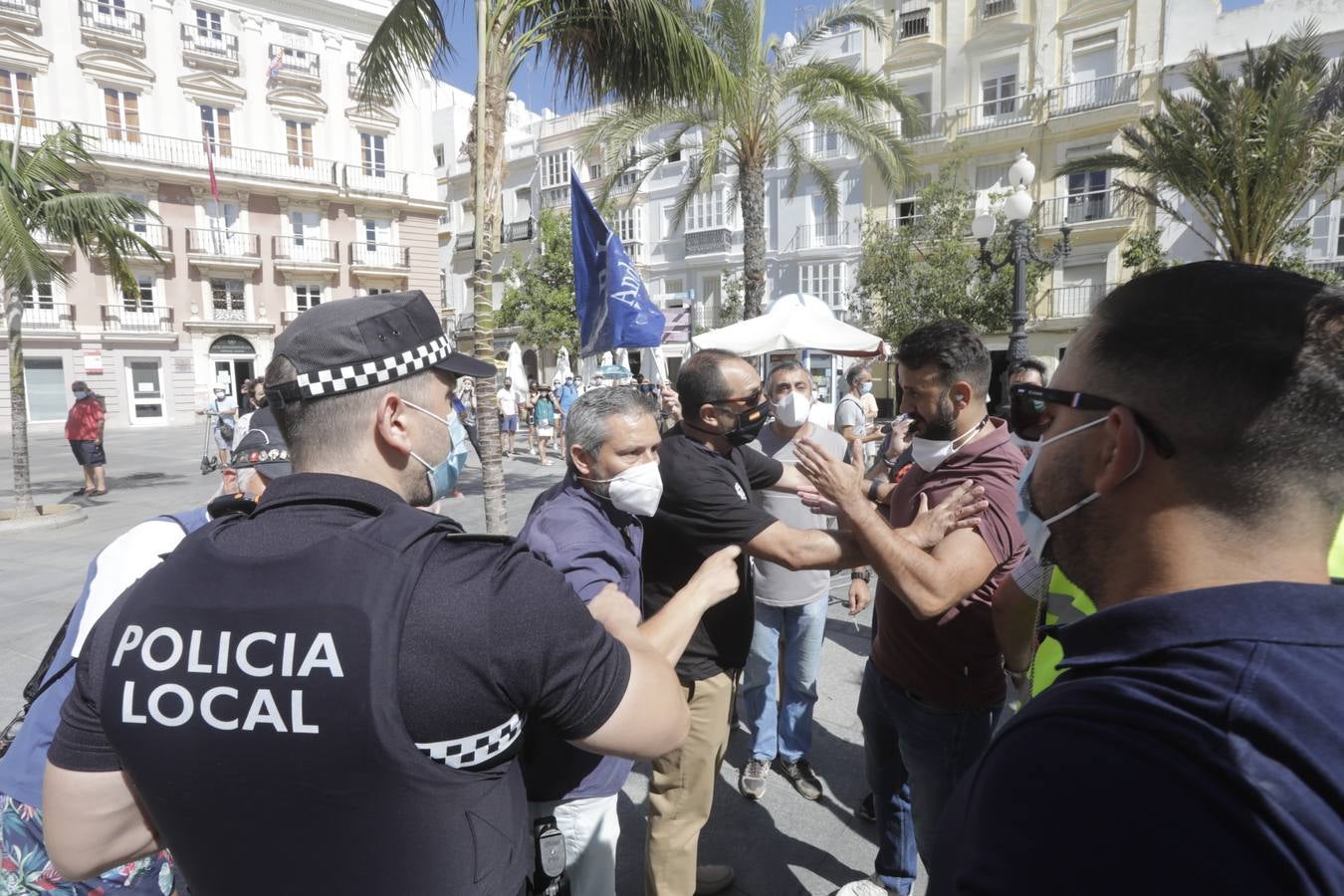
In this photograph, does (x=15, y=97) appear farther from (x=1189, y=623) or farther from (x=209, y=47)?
(x=1189, y=623)

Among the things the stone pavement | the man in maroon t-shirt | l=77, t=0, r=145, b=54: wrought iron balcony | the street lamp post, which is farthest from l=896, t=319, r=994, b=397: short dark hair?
l=77, t=0, r=145, b=54: wrought iron balcony

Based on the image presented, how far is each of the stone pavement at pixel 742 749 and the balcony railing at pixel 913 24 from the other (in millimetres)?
25737

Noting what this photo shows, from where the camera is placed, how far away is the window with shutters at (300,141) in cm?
3206

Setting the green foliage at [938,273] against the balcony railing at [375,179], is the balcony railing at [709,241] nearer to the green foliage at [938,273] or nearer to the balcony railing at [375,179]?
the green foliage at [938,273]

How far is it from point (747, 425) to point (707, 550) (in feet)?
1.76

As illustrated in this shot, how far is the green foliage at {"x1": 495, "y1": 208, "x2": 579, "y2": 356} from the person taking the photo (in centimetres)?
2902

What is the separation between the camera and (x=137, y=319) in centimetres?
2912

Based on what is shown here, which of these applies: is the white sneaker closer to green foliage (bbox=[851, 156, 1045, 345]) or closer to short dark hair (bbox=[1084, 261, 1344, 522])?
short dark hair (bbox=[1084, 261, 1344, 522])

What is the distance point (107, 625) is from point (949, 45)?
31303 millimetres

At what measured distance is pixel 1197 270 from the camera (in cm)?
96

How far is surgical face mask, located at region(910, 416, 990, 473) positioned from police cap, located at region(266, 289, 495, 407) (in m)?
1.75

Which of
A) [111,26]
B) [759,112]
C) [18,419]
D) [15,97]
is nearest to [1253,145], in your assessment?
[759,112]

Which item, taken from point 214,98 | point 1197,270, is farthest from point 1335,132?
point 214,98

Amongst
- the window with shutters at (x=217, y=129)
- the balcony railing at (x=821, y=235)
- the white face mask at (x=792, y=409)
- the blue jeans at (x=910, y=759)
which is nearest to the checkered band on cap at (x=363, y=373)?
the blue jeans at (x=910, y=759)
